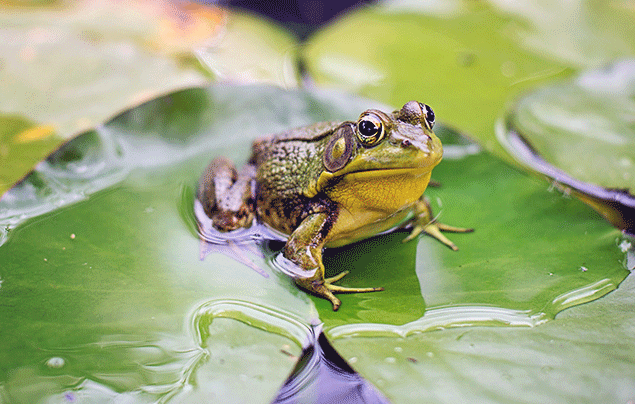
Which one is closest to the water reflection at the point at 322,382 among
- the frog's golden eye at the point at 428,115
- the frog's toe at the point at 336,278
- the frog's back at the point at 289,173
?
the frog's toe at the point at 336,278

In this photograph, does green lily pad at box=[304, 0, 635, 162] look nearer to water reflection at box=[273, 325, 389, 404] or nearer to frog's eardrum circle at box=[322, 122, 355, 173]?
frog's eardrum circle at box=[322, 122, 355, 173]

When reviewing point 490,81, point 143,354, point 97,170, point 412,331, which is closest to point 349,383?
point 412,331

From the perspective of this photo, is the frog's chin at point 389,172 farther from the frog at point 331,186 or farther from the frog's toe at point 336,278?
the frog's toe at point 336,278

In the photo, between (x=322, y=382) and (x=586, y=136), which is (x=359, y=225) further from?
(x=586, y=136)

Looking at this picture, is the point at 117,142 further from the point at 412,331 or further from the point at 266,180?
the point at 412,331

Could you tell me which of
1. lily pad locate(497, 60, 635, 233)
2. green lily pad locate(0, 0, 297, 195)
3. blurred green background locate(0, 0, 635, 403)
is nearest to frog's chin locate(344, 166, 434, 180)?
blurred green background locate(0, 0, 635, 403)

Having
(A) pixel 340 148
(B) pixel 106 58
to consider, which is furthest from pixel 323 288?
(B) pixel 106 58
